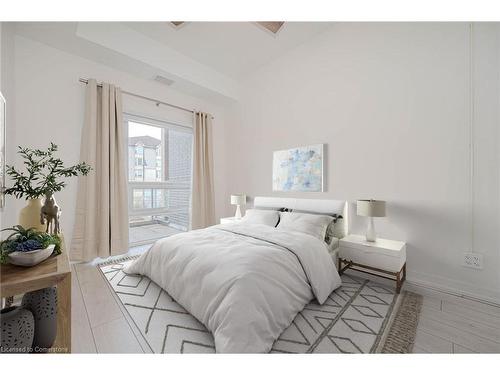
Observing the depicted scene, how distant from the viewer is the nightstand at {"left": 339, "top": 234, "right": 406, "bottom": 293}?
212 centimetres

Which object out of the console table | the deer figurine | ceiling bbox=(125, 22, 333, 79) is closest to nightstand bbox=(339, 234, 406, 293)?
the console table

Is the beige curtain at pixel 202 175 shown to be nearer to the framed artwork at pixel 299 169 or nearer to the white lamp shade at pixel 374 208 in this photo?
the framed artwork at pixel 299 169

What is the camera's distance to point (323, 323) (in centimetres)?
165

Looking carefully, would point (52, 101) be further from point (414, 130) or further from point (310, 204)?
point (414, 130)

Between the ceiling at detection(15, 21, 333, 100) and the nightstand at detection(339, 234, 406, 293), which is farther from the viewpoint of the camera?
the ceiling at detection(15, 21, 333, 100)

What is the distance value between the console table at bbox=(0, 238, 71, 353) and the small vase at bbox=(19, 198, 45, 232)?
451mm

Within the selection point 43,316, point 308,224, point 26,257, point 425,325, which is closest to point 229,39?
point 308,224

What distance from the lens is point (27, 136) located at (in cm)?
247

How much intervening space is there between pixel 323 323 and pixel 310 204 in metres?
1.66

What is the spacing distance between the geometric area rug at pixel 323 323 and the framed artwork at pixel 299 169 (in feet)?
4.75

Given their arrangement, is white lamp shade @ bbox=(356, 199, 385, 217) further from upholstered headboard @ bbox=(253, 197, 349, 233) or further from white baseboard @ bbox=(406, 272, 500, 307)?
white baseboard @ bbox=(406, 272, 500, 307)

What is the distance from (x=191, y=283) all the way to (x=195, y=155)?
2670mm

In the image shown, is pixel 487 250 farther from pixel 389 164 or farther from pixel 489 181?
pixel 389 164

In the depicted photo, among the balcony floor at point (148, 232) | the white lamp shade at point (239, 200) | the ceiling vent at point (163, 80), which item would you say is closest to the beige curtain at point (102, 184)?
the balcony floor at point (148, 232)
